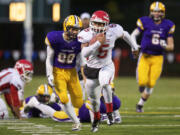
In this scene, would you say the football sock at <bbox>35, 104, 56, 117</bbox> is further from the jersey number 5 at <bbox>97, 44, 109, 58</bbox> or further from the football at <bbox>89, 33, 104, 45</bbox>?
the football at <bbox>89, 33, 104, 45</bbox>

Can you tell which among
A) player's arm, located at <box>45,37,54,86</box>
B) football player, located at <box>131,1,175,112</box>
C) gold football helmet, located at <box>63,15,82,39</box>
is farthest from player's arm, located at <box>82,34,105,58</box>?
football player, located at <box>131,1,175,112</box>

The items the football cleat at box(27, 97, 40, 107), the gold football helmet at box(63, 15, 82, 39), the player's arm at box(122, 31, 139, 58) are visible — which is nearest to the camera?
the gold football helmet at box(63, 15, 82, 39)

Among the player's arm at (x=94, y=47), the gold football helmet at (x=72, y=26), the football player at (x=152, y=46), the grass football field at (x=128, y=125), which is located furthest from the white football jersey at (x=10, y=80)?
the football player at (x=152, y=46)

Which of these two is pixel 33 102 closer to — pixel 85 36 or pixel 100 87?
pixel 100 87

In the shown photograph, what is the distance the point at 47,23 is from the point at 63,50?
11.9 meters

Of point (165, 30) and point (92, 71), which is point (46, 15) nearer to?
point (165, 30)

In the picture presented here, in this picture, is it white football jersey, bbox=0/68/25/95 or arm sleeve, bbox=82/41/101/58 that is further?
white football jersey, bbox=0/68/25/95

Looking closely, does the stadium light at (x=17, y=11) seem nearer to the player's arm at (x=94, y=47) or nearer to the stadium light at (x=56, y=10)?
the stadium light at (x=56, y=10)

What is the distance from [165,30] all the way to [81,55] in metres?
2.73

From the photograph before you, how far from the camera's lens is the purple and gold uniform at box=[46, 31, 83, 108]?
7.66 metres

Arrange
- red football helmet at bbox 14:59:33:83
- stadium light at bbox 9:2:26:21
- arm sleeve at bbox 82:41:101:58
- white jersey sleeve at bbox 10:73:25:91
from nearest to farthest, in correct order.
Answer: arm sleeve at bbox 82:41:101:58
white jersey sleeve at bbox 10:73:25:91
red football helmet at bbox 14:59:33:83
stadium light at bbox 9:2:26:21

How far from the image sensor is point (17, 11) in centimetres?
1869

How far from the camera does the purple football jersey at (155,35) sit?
33.0 ft

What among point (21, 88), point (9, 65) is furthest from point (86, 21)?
point (9, 65)
